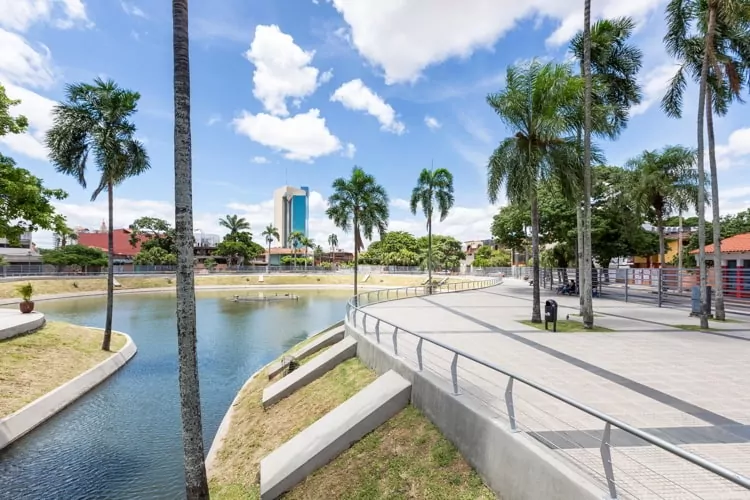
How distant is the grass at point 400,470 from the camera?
224 inches

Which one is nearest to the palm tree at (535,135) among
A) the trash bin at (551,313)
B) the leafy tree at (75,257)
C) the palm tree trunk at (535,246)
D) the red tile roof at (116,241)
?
the palm tree trunk at (535,246)

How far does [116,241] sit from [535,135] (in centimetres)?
9907

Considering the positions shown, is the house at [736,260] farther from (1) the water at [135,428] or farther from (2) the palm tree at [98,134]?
(2) the palm tree at [98,134]

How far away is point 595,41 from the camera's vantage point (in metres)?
17.1

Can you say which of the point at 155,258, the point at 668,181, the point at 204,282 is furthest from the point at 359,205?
the point at 155,258

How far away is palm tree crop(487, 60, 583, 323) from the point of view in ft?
45.9

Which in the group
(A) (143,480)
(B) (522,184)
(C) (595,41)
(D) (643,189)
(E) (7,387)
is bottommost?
(A) (143,480)

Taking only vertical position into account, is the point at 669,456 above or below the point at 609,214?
below

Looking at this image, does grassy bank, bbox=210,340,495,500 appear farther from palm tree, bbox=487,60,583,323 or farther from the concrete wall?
palm tree, bbox=487,60,583,323

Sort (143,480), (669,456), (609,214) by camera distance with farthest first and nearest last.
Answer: (609,214) < (143,480) < (669,456)

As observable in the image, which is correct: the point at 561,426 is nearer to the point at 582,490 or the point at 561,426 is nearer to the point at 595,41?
the point at 582,490

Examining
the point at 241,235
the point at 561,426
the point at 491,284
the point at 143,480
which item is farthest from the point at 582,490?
the point at 241,235

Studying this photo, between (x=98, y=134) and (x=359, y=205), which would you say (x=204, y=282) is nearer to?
(x=359, y=205)

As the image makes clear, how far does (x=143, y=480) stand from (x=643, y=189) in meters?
34.6
